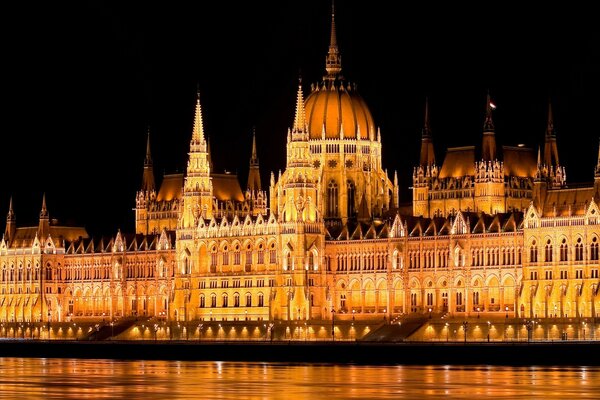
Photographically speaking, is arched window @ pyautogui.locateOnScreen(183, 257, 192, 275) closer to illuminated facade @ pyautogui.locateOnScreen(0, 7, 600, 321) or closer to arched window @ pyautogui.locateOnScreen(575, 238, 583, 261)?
illuminated facade @ pyautogui.locateOnScreen(0, 7, 600, 321)

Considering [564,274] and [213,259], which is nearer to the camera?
[564,274]

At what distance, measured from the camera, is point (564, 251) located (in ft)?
547

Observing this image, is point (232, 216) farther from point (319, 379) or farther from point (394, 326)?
point (319, 379)

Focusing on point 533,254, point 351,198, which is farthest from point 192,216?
point 533,254

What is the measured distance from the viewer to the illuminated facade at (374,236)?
551ft

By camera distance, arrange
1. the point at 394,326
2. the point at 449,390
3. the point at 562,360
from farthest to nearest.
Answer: the point at 394,326 < the point at 562,360 < the point at 449,390

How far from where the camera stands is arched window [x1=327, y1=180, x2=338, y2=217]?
19625cm

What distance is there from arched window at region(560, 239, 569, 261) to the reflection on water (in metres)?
36.5

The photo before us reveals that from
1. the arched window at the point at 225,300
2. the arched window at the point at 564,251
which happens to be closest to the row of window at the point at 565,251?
the arched window at the point at 564,251

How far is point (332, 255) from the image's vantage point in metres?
187

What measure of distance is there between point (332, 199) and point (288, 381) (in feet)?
273

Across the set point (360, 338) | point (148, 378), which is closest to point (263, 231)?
point (360, 338)

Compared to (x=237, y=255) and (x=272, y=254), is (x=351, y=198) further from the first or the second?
(x=272, y=254)

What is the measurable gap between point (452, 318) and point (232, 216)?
34421 mm
